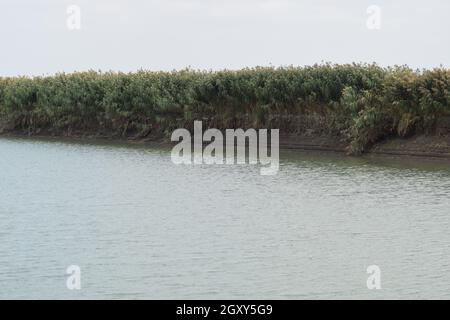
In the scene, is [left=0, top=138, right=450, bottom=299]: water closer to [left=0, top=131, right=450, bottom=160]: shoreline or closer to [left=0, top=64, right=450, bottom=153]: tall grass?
[left=0, top=131, right=450, bottom=160]: shoreline

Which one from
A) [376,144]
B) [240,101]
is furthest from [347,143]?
[240,101]

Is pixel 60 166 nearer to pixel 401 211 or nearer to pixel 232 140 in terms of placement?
pixel 232 140

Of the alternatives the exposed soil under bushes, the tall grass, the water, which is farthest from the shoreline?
the water

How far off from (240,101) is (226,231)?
83.6 ft

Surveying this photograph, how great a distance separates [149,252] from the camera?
18.3 m

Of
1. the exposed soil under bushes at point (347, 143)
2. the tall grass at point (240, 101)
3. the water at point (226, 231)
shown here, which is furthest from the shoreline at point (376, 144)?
the water at point (226, 231)

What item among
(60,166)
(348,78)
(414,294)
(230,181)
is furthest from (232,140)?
(414,294)

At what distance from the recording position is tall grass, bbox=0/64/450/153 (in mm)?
38219

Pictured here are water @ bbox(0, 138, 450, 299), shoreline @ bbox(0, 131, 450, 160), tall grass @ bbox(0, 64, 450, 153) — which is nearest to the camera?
water @ bbox(0, 138, 450, 299)

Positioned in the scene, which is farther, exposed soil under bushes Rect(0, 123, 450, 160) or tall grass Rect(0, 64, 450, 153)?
tall grass Rect(0, 64, 450, 153)

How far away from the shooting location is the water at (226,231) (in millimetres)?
15883

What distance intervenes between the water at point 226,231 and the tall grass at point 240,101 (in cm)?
465

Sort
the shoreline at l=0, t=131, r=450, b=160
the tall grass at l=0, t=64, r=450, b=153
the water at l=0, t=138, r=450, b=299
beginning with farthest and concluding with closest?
the tall grass at l=0, t=64, r=450, b=153, the shoreline at l=0, t=131, r=450, b=160, the water at l=0, t=138, r=450, b=299

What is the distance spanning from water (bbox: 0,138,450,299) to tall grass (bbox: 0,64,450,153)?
4.65 meters
